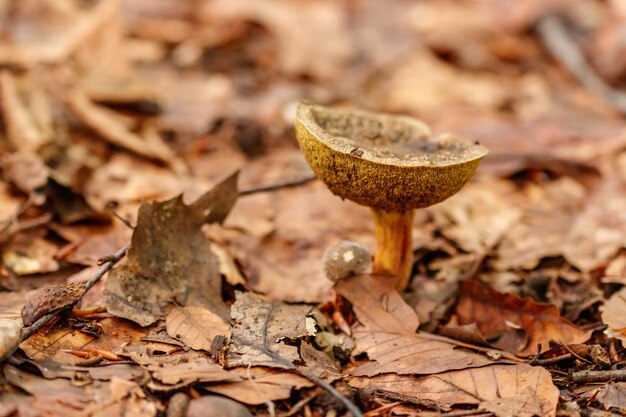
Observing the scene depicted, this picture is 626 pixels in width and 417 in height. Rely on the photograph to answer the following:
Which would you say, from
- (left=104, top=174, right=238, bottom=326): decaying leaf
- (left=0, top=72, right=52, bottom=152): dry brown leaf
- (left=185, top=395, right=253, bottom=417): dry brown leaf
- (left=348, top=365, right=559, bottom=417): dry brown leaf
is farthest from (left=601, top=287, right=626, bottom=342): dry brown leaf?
(left=0, top=72, right=52, bottom=152): dry brown leaf

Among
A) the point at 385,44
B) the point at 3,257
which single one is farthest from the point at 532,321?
the point at 385,44

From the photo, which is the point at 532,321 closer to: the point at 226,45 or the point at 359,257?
the point at 359,257

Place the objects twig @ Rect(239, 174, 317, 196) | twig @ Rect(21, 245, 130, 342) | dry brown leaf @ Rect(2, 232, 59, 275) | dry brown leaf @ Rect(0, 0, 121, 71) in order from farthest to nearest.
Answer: dry brown leaf @ Rect(0, 0, 121, 71), twig @ Rect(239, 174, 317, 196), dry brown leaf @ Rect(2, 232, 59, 275), twig @ Rect(21, 245, 130, 342)

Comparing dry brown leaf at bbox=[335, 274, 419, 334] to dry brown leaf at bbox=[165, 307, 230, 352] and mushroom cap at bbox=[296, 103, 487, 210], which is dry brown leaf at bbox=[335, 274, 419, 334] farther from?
dry brown leaf at bbox=[165, 307, 230, 352]

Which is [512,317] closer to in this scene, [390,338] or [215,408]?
[390,338]

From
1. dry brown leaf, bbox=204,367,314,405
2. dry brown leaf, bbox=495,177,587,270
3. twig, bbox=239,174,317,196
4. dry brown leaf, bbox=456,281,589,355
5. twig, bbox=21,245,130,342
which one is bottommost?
dry brown leaf, bbox=495,177,587,270

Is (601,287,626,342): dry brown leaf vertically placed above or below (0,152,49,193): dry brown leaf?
below

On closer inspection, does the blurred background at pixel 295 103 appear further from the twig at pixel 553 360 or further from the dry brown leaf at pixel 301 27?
the twig at pixel 553 360
